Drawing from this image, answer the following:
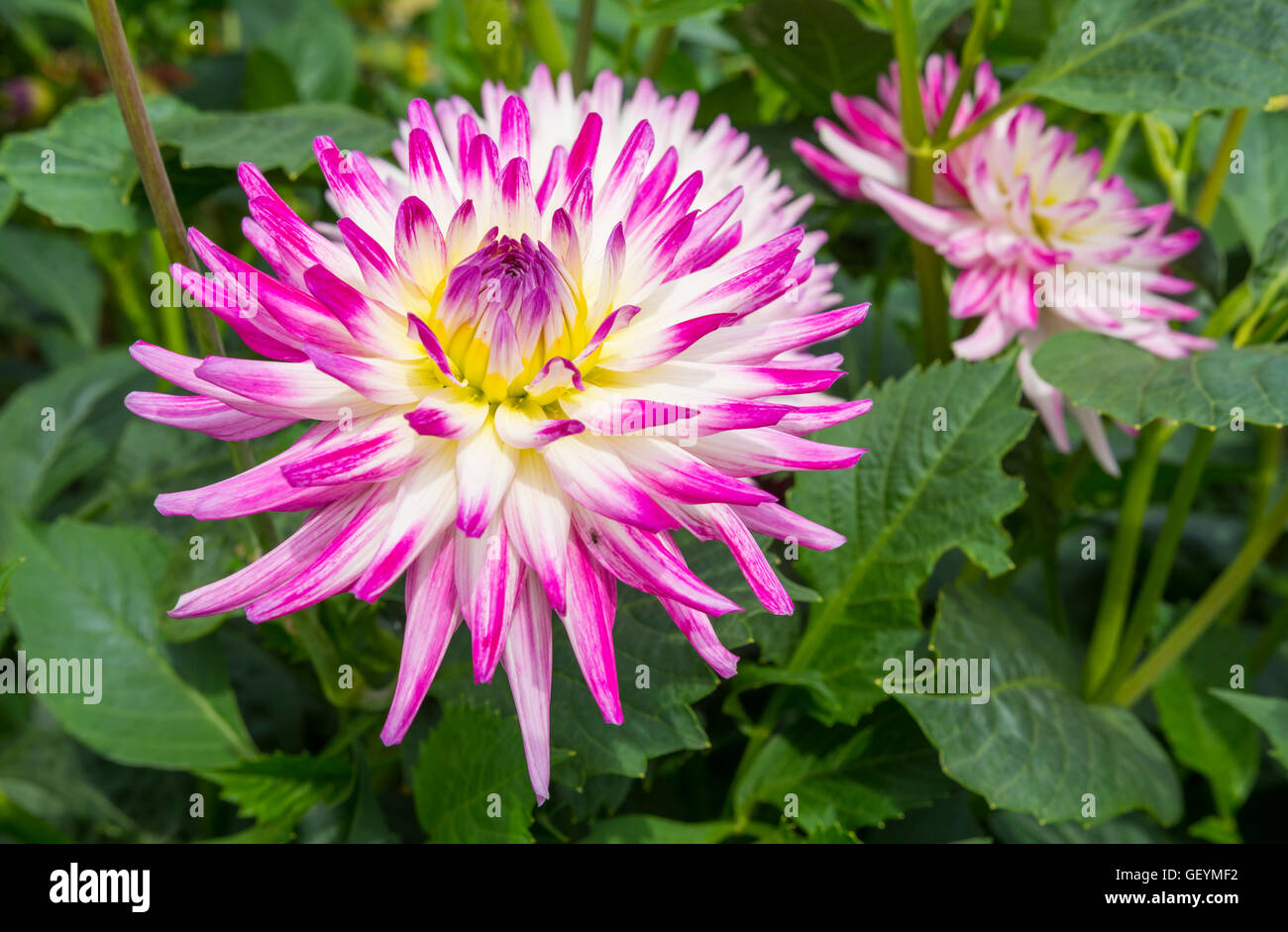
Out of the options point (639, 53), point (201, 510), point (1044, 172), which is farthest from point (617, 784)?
point (639, 53)

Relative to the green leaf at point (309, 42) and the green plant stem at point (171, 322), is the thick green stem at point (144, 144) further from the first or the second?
the green leaf at point (309, 42)

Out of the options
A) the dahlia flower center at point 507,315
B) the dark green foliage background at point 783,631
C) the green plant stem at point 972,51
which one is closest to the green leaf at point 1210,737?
the dark green foliage background at point 783,631

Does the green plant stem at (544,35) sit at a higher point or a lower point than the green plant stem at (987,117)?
higher

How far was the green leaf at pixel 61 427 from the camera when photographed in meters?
0.91

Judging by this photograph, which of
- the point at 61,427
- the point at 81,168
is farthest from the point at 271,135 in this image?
the point at 61,427

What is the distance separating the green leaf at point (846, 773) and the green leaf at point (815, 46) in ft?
1.61

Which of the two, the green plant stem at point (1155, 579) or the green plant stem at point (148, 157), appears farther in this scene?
the green plant stem at point (1155, 579)

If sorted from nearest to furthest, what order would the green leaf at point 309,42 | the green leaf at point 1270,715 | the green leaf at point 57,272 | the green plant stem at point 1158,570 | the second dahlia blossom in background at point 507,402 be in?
the second dahlia blossom in background at point 507,402
the green leaf at point 1270,715
the green plant stem at point 1158,570
the green leaf at point 309,42
the green leaf at point 57,272

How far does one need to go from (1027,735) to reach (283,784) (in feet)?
1.48

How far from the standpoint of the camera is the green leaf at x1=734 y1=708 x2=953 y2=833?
2.07 feet

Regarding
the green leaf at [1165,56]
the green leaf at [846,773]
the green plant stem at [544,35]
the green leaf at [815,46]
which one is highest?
the green plant stem at [544,35]

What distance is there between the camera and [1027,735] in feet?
2.08
